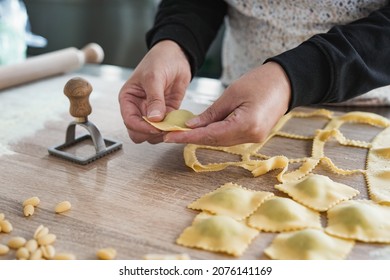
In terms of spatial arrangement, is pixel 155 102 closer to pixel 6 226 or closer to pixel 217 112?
pixel 217 112

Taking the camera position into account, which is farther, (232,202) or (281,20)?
(281,20)

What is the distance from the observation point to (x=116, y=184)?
892mm

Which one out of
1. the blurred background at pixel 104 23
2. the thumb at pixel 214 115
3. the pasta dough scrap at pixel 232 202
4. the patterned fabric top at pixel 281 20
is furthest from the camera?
the blurred background at pixel 104 23

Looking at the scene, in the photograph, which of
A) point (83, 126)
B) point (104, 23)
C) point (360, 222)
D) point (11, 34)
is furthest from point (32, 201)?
point (104, 23)

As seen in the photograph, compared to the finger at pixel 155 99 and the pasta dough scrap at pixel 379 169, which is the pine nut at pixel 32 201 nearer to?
the finger at pixel 155 99

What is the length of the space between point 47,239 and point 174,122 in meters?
0.32

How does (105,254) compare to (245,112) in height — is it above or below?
below

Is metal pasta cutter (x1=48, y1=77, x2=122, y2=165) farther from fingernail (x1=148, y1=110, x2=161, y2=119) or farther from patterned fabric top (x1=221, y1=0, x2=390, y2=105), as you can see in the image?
patterned fabric top (x1=221, y1=0, x2=390, y2=105)

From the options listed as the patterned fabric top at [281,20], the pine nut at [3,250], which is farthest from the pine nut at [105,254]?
the patterned fabric top at [281,20]

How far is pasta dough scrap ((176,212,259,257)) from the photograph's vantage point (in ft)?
2.29

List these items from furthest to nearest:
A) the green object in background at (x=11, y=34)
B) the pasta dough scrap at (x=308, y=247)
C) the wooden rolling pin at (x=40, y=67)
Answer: the green object in background at (x=11, y=34) → the wooden rolling pin at (x=40, y=67) → the pasta dough scrap at (x=308, y=247)

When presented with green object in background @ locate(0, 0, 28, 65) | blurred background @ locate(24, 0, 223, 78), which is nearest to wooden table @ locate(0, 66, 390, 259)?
green object in background @ locate(0, 0, 28, 65)

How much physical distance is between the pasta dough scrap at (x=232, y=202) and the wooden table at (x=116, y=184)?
3 centimetres

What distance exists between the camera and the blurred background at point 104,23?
2352 mm
